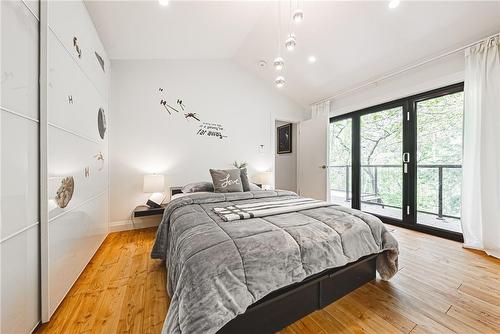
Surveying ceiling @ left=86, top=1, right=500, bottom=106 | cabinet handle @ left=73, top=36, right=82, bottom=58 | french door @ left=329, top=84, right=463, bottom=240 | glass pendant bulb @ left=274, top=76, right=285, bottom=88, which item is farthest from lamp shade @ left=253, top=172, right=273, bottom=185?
cabinet handle @ left=73, top=36, right=82, bottom=58

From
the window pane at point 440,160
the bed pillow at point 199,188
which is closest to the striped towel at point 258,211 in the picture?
the bed pillow at point 199,188

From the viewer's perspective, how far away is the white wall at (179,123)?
3033mm

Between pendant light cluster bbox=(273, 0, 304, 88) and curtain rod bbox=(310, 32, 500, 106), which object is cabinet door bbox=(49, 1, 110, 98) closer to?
pendant light cluster bbox=(273, 0, 304, 88)

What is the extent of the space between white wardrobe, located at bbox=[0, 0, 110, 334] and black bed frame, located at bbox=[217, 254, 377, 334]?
1180mm

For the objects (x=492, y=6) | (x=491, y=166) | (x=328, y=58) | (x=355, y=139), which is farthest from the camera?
(x=355, y=139)

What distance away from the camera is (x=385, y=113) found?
3.39 metres

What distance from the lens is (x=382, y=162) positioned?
345 cm

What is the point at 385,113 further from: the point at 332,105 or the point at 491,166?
the point at 491,166

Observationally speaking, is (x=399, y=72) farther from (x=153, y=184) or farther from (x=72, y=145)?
(x=72, y=145)

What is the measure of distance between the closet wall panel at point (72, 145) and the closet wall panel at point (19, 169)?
0.09 metres

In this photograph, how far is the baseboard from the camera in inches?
118

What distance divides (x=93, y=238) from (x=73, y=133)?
121cm

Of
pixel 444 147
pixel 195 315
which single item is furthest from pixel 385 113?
pixel 195 315

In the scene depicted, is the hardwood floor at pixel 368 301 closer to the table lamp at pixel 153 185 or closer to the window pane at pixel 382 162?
the table lamp at pixel 153 185
